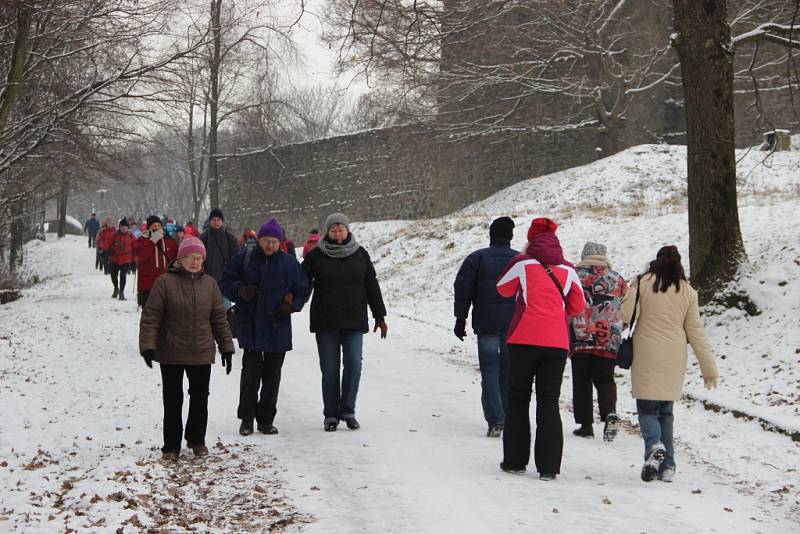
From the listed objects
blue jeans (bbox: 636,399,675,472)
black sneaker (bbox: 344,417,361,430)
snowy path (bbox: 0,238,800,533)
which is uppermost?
blue jeans (bbox: 636,399,675,472)

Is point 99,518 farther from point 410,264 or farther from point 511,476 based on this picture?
point 410,264

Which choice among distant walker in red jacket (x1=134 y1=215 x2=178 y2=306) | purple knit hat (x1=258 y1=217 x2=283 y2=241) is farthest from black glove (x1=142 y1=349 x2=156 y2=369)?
distant walker in red jacket (x1=134 y1=215 x2=178 y2=306)

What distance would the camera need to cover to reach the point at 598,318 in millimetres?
8578

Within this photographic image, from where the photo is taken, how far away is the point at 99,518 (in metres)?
5.54

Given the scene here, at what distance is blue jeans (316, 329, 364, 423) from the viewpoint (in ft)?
27.9

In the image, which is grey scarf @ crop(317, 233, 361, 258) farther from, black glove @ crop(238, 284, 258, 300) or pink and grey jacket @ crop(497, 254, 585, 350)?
pink and grey jacket @ crop(497, 254, 585, 350)

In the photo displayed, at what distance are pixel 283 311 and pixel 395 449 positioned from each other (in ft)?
5.21

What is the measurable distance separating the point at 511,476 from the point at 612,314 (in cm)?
241

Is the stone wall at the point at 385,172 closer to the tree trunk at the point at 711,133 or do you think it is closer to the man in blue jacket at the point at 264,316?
the tree trunk at the point at 711,133

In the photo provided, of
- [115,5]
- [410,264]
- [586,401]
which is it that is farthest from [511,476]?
[410,264]

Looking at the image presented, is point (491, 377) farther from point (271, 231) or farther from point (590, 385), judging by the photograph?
point (271, 231)

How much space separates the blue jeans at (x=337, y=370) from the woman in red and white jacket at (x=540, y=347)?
78.3 inches

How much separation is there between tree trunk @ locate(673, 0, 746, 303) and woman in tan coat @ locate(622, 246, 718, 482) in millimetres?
5566

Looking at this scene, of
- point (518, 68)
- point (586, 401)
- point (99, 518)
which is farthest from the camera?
point (518, 68)
